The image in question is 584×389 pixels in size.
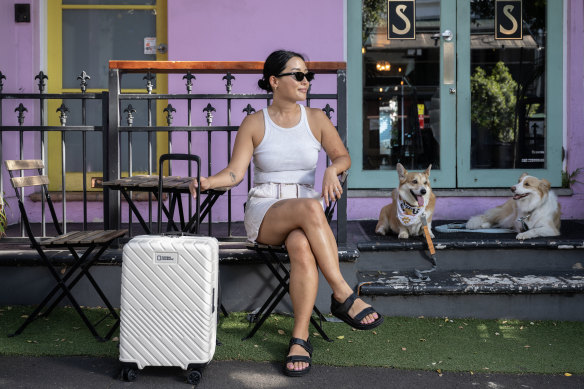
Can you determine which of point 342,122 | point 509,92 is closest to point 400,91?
point 509,92

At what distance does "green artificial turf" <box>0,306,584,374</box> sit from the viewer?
2.94m

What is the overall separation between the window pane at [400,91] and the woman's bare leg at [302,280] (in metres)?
2.71

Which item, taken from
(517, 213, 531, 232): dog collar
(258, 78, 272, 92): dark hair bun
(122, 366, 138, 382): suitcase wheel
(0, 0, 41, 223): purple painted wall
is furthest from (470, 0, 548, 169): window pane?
(0, 0, 41, 223): purple painted wall

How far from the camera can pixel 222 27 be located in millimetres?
5395

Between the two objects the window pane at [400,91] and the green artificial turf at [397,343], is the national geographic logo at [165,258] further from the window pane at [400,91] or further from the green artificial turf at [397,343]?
the window pane at [400,91]

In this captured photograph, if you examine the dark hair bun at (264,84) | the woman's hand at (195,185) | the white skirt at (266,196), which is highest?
the dark hair bun at (264,84)

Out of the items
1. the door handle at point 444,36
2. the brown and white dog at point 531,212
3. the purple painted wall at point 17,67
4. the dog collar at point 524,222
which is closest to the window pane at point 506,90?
the door handle at point 444,36

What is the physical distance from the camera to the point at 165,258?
2633 mm

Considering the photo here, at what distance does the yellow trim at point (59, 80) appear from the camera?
18.2 ft

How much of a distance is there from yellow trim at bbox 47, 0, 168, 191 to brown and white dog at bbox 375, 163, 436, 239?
230 centimetres

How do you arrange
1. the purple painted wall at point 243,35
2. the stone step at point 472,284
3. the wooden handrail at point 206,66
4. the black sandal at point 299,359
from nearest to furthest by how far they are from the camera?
the black sandal at point 299,359 → the stone step at point 472,284 → the wooden handrail at point 206,66 → the purple painted wall at point 243,35

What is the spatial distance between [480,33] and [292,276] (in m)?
3.65

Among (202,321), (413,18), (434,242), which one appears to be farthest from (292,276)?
(413,18)

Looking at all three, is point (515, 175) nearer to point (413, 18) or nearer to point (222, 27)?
point (413, 18)
